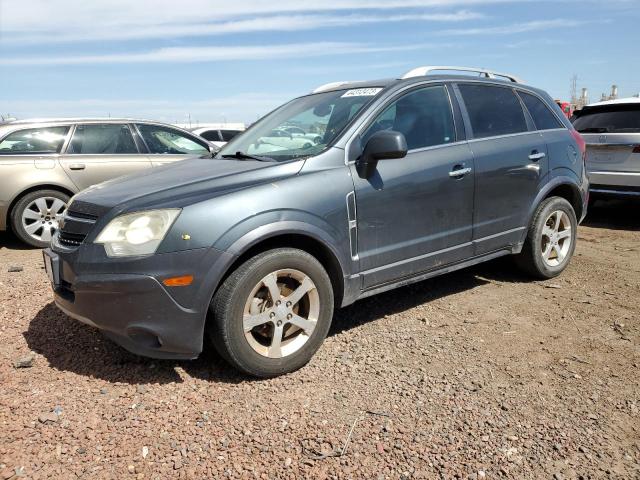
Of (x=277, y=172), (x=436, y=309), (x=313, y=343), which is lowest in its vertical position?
(x=436, y=309)

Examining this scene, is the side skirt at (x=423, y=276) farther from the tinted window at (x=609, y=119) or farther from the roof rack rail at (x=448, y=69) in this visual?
the tinted window at (x=609, y=119)

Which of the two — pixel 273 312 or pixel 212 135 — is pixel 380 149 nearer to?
pixel 273 312

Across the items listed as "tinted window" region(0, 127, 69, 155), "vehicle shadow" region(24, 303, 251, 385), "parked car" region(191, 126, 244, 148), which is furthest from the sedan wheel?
"parked car" region(191, 126, 244, 148)

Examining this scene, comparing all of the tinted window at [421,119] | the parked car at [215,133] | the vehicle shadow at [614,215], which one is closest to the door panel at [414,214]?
the tinted window at [421,119]

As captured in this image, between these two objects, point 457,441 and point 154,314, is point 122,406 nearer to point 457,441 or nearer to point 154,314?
point 154,314

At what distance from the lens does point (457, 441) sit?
8.32 ft

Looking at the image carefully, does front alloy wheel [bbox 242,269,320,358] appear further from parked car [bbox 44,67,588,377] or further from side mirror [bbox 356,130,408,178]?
side mirror [bbox 356,130,408,178]

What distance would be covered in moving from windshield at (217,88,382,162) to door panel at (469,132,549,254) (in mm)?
1027

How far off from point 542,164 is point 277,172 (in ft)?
8.41

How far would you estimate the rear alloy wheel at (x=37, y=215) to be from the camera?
249 inches

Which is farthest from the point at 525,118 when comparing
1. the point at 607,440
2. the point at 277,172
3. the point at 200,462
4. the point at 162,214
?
the point at 200,462

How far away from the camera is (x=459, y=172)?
153 inches

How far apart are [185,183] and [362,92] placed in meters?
1.52

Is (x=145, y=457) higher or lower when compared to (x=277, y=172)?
lower
